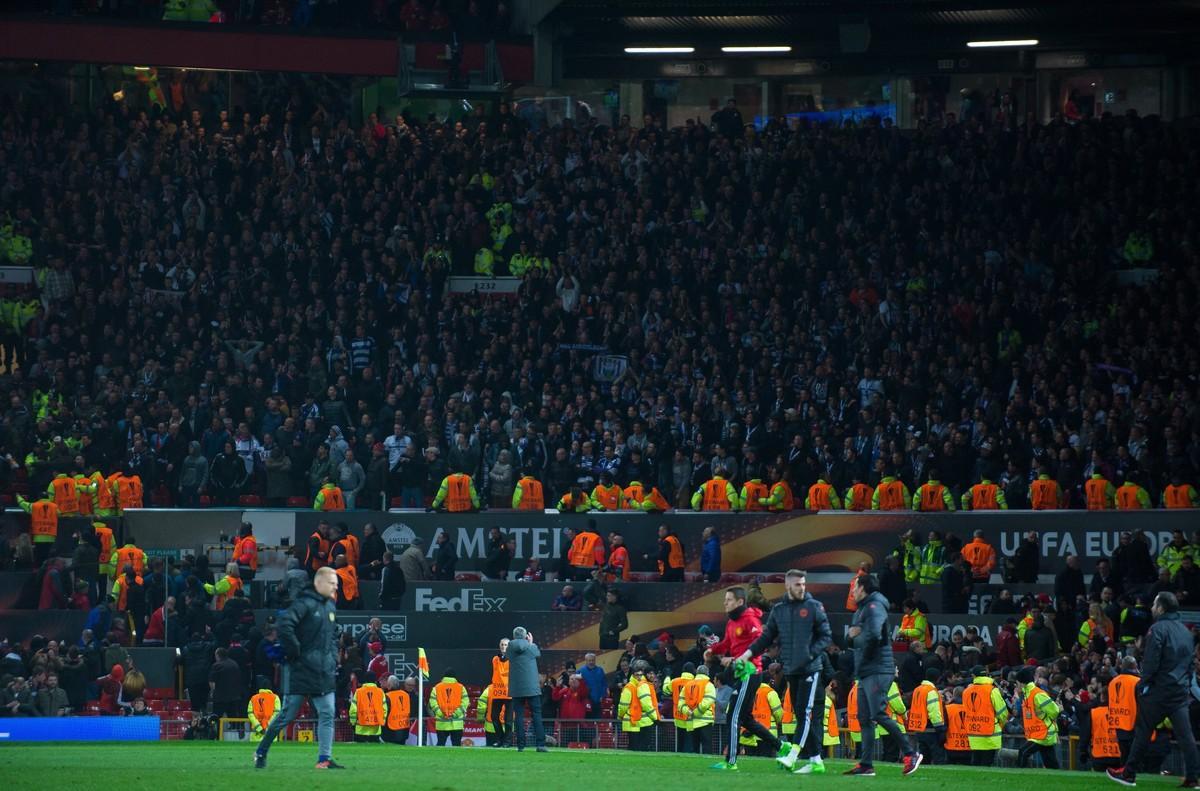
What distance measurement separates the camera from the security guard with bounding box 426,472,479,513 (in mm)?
33219

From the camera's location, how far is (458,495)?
33.2 m

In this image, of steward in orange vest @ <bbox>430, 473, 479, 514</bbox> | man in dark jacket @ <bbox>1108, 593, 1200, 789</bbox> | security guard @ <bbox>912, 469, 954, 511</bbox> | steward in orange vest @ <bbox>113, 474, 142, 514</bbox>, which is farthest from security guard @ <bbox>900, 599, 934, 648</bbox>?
steward in orange vest @ <bbox>113, 474, 142, 514</bbox>

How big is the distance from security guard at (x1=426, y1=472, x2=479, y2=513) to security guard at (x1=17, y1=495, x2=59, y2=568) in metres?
6.61

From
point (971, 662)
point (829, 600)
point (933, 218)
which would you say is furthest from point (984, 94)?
point (971, 662)

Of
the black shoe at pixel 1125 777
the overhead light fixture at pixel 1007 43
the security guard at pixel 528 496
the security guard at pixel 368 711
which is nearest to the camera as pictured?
the black shoe at pixel 1125 777

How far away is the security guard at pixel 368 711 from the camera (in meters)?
26.9

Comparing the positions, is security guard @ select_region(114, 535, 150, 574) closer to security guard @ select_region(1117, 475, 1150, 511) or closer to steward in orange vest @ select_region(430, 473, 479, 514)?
steward in orange vest @ select_region(430, 473, 479, 514)

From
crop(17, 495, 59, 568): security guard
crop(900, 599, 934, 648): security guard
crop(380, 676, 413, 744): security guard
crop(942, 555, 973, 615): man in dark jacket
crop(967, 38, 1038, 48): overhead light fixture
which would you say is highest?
crop(967, 38, 1038, 48): overhead light fixture

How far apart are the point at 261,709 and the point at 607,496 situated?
872 cm

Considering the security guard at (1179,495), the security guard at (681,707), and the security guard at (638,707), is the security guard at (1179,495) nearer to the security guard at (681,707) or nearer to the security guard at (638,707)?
the security guard at (681,707)

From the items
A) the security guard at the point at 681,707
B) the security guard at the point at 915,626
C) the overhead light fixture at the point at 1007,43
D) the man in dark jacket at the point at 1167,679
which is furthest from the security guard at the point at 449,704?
the overhead light fixture at the point at 1007,43

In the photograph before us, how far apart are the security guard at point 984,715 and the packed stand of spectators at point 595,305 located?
26.4ft

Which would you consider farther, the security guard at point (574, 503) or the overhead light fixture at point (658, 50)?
the overhead light fixture at point (658, 50)

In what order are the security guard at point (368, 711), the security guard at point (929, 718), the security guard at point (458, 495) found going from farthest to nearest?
the security guard at point (458, 495) → the security guard at point (368, 711) → the security guard at point (929, 718)
